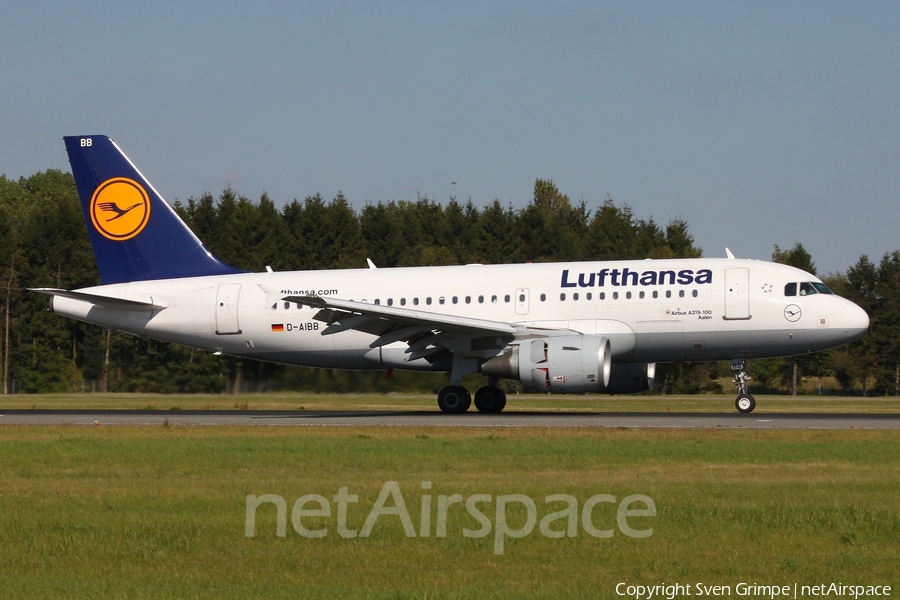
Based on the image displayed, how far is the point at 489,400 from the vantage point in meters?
30.5

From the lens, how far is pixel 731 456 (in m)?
17.8

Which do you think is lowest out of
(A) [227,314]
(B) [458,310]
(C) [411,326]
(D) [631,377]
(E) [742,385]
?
(E) [742,385]

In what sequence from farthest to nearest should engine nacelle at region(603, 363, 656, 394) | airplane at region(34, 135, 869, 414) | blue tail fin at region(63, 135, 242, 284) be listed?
blue tail fin at region(63, 135, 242, 284) → engine nacelle at region(603, 363, 656, 394) → airplane at region(34, 135, 869, 414)

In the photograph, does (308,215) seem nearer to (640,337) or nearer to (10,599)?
(640,337)

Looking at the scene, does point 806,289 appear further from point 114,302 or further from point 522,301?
point 114,302

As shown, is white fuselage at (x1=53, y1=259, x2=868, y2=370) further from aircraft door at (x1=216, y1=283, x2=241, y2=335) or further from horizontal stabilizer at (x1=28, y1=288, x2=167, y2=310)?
horizontal stabilizer at (x1=28, y1=288, x2=167, y2=310)

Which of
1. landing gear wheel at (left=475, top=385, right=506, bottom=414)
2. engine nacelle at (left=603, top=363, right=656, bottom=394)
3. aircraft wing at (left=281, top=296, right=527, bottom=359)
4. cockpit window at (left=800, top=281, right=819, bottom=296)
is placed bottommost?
landing gear wheel at (left=475, top=385, right=506, bottom=414)

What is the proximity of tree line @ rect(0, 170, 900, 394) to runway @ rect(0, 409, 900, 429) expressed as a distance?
2203 millimetres

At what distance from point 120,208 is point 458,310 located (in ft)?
35.7

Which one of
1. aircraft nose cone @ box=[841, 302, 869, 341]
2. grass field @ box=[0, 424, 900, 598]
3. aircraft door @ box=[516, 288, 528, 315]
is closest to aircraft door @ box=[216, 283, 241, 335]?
aircraft door @ box=[516, 288, 528, 315]

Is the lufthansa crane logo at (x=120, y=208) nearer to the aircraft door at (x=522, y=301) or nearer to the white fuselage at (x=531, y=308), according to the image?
the white fuselage at (x=531, y=308)

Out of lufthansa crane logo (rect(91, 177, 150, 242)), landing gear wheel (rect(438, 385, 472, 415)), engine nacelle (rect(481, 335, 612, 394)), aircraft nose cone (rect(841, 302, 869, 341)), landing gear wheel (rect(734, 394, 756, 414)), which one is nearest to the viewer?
engine nacelle (rect(481, 335, 612, 394))

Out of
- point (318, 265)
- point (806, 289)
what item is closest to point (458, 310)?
point (806, 289)

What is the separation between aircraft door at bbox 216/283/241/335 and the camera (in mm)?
31500
